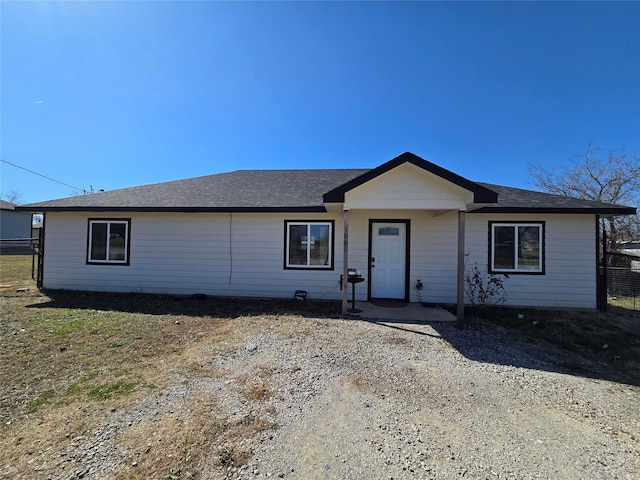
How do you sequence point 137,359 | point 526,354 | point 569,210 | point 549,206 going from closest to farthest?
point 137,359
point 526,354
point 569,210
point 549,206

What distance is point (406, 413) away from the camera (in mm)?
2814

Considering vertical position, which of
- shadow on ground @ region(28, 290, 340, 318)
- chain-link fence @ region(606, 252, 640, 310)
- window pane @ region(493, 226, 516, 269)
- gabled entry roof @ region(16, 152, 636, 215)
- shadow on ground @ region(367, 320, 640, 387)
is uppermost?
gabled entry roof @ region(16, 152, 636, 215)

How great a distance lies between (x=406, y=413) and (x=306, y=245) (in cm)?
569

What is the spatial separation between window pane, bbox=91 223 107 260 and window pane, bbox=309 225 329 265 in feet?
20.8

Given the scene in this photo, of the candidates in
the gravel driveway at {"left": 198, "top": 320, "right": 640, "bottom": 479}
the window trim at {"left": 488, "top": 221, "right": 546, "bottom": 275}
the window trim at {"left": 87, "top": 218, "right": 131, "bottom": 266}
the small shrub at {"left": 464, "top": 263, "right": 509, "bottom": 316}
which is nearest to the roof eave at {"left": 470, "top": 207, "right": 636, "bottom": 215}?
the window trim at {"left": 488, "top": 221, "right": 546, "bottom": 275}

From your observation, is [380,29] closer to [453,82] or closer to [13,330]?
[453,82]

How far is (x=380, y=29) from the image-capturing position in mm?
8141

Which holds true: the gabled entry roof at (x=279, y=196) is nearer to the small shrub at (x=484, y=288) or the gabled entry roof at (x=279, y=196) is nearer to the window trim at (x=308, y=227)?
the window trim at (x=308, y=227)

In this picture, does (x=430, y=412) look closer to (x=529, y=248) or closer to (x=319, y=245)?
(x=319, y=245)

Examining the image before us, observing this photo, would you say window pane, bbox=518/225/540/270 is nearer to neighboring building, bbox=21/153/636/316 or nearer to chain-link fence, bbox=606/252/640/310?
neighboring building, bbox=21/153/636/316

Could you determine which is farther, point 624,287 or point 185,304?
point 624,287

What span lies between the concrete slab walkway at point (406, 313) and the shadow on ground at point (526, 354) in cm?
40

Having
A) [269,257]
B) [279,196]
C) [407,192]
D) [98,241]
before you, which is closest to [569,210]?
[407,192]

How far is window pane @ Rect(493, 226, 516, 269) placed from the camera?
7.63m
